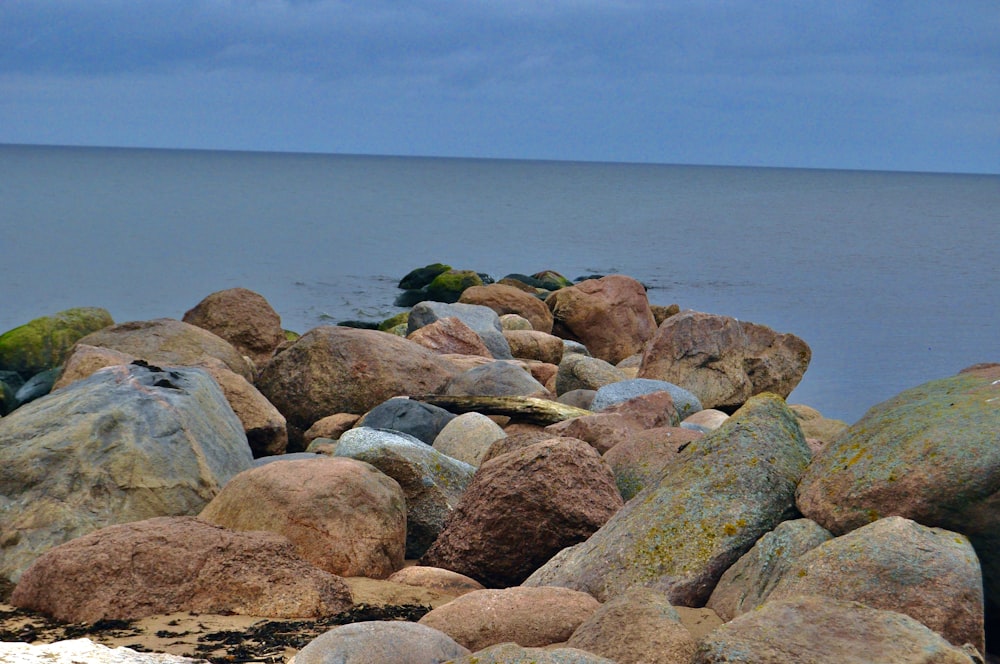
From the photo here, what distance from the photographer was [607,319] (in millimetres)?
24188

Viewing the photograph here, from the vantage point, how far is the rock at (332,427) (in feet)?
43.9

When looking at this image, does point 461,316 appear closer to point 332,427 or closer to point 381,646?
point 332,427

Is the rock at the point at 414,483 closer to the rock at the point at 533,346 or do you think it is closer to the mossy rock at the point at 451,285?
the rock at the point at 533,346

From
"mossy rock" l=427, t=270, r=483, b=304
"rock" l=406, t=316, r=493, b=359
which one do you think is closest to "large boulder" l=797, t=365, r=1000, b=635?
"rock" l=406, t=316, r=493, b=359

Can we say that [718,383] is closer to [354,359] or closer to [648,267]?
[354,359]

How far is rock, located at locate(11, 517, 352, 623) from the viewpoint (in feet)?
21.1

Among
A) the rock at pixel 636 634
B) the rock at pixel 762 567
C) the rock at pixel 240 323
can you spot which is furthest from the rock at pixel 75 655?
the rock at pixel 240 323

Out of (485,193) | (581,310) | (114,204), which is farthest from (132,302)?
(485,193)

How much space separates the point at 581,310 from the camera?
2436cm

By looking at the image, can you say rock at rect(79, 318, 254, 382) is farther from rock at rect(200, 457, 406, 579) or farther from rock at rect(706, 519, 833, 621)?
rock at rect(706, 519, 833, 621)

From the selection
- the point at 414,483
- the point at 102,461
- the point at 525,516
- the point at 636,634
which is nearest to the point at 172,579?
the point at 102,461

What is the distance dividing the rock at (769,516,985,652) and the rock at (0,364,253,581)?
4.86 metres

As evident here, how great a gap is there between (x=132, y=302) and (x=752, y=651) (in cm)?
3621

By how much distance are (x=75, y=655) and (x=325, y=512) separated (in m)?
2.71
